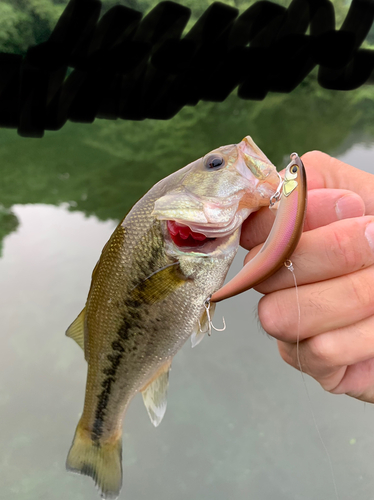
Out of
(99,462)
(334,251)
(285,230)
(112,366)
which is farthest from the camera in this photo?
(99,462)

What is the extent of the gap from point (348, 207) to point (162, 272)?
0.64 meters

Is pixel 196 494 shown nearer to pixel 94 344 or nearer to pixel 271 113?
pixel 94 344

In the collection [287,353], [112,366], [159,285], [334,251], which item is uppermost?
[334,251]

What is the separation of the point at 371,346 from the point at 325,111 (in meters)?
13.8

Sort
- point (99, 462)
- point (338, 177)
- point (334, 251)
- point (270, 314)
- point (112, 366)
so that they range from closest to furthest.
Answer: point (334, 251), point (270, 314), point (338, 177), point (112, 366), point (99, 462)

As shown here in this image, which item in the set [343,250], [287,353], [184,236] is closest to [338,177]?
[343,250]

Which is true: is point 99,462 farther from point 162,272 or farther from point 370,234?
point 370,234

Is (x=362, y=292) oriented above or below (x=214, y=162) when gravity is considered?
below

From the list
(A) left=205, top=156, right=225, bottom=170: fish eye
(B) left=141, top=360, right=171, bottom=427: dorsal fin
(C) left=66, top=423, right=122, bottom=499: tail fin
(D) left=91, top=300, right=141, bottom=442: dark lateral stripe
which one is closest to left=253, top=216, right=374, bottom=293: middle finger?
(A) left=205, top=156, right=225, bottom=170: fish eye

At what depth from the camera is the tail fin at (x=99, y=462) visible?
4.43ft

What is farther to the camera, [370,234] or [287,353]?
[287,353]

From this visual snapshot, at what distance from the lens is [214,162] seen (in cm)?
102

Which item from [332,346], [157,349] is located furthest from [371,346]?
[157,349]

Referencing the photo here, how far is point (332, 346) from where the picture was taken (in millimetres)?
931
